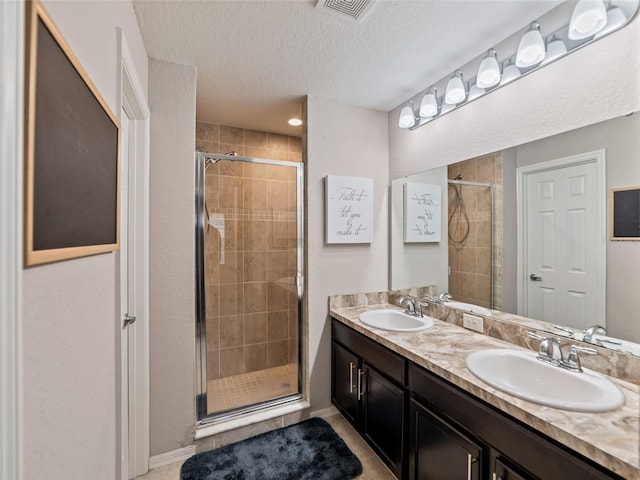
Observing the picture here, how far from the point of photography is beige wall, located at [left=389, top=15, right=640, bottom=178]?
1.20 metres

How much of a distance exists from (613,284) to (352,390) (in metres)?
1.56

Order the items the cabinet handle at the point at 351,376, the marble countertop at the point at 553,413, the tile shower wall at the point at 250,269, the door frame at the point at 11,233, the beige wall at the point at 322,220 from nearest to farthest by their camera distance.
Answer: the door frame at the point at 11,233
the marble countertop at the point at 553,413
the cabinet handle at the point at 351,376
the tile shower wall at the point at 250,269
the beige wall at the point at 322,220

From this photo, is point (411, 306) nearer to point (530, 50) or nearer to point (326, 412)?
point (326, 412)

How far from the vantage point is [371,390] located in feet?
6.02

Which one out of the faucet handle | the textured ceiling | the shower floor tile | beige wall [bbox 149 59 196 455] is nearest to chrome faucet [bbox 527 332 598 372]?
the faucet handle

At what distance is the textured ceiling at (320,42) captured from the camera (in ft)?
4.59

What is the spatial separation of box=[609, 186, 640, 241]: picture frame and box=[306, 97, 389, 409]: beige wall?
57.0 inches

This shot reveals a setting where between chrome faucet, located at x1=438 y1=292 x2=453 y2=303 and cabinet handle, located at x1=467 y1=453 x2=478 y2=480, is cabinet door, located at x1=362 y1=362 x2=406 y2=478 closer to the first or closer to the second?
cabinet handle, located at x1=467 y1=453 x2=478 y2=480

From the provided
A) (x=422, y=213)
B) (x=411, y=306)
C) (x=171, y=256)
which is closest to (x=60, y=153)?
(x=171, y=256)

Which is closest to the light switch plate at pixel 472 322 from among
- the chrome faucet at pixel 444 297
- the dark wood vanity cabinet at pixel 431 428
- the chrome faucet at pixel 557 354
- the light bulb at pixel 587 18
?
the chrome faucet at pixel 444 297

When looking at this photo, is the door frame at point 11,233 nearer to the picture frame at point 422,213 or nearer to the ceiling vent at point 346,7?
the ceiling vent at point 346,7

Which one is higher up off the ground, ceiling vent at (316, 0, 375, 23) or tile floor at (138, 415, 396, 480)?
ceiling vent at (316, 0, 375, 23)

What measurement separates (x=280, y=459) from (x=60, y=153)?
6.49ft

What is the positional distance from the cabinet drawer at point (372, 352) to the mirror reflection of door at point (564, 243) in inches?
29.7
